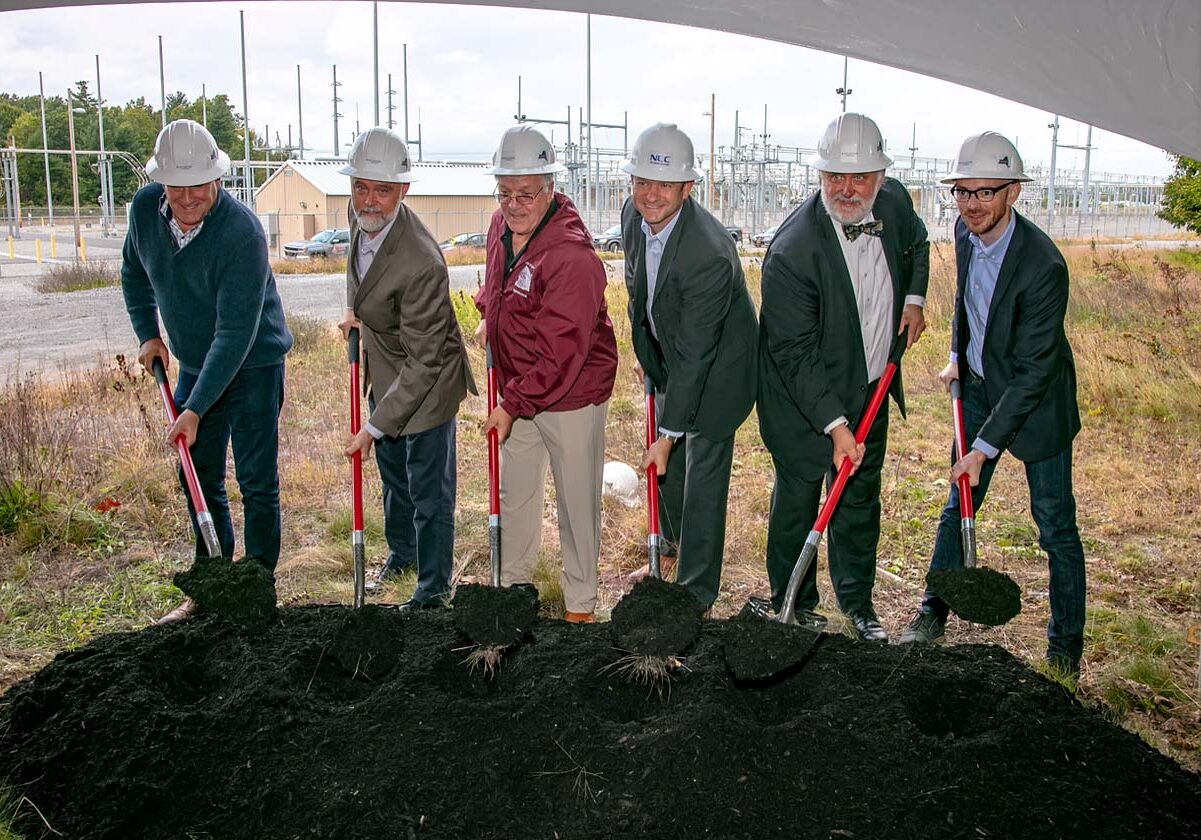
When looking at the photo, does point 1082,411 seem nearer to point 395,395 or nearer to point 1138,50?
point 1138,50

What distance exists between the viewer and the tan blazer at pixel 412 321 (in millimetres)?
3836

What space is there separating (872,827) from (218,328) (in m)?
2.90

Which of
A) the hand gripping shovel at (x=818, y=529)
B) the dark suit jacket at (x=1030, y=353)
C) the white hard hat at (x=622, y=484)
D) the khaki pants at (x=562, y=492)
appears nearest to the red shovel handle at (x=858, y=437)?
the hand gripping shovel at (x=818, y=529)

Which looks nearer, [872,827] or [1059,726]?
[872,827]

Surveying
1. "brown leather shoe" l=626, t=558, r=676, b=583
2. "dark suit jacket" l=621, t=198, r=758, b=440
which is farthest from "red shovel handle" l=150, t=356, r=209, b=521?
"brown leather shoe" l=626, t=558, r=676, b=583

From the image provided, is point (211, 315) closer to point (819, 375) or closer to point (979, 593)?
point (819, 375)

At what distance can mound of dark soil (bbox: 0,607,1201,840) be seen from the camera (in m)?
2.39

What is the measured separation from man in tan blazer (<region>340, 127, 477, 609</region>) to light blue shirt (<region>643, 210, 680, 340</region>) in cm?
80

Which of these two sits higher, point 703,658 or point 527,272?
point 527,272

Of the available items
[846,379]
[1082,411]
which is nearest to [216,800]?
[846,379]

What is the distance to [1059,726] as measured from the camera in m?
2.69

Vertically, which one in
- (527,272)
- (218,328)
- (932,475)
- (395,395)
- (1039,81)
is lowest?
(932,475)

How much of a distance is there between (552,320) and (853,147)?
1256mm

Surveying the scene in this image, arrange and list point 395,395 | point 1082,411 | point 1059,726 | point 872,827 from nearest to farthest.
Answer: point 872,827 → point 1059,726 → point 395,395 → point 1082,411
